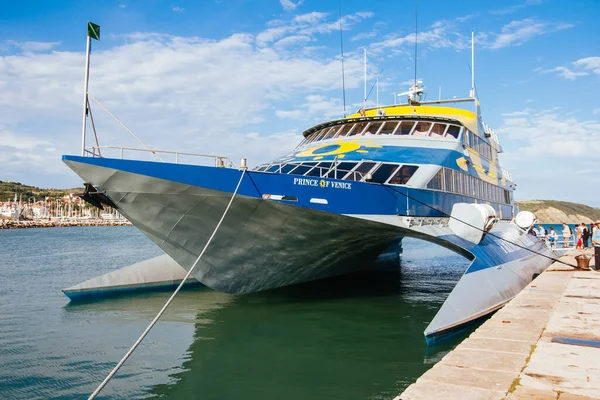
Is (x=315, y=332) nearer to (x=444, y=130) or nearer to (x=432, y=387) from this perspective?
(x=432, y=387)

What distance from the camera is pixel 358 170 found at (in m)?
12.7

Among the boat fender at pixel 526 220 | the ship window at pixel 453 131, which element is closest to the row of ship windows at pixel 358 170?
the ship window at pixel 453 131

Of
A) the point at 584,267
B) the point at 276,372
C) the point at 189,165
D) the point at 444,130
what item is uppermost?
the point at 444,130

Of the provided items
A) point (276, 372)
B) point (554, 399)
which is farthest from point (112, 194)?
point (554, 399)

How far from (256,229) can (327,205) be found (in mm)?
1976

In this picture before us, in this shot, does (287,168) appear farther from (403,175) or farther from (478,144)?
(478,144)

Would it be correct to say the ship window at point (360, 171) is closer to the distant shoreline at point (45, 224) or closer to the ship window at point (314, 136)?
the ship window at point (314, 136)

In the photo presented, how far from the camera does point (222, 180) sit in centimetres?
1012

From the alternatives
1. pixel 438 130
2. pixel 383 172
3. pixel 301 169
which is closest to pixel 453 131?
pixel 438 130

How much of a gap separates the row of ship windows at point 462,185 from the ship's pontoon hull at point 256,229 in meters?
1.13

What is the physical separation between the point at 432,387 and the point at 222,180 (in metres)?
6.48

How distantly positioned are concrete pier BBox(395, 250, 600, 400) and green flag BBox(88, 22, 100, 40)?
8.83 metres

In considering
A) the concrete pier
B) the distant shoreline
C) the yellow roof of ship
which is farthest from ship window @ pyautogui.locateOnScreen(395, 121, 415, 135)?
the distant shoreline

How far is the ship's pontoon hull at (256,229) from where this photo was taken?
9.84m
